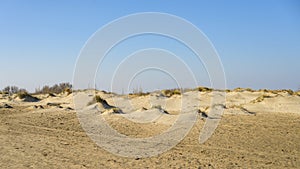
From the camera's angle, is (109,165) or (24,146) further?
(24,146)

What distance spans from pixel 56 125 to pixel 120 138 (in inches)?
142

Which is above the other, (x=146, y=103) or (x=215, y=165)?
(x=146, y=103)

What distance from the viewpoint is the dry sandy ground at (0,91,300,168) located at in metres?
7.82

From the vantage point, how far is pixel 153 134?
40.2 feet

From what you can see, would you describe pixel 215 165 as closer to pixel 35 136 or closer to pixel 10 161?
pixel 10 161

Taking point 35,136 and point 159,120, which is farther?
point 159,120

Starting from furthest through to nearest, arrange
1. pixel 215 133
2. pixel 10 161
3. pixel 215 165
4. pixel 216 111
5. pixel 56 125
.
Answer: pixel 216 111
pixel 56 125
pixel 215 133
pixel 215 165
pixel 10 161

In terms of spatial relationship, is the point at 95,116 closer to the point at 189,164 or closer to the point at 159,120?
the point at 159,120

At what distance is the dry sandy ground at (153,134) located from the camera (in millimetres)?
7816

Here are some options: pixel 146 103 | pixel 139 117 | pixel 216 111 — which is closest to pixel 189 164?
pixel 139 117

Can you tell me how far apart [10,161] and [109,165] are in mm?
2071

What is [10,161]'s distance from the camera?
24.2 ft

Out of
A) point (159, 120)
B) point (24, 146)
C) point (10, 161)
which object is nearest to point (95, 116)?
point (159, 120)

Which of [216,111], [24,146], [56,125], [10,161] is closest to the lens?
[10,161]
